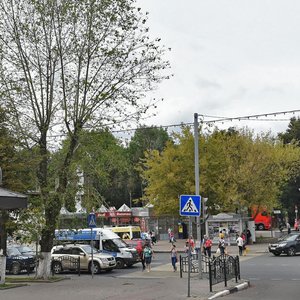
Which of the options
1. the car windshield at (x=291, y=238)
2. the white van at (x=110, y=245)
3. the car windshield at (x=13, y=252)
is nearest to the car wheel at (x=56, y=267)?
the white van at (x=110, y=245)

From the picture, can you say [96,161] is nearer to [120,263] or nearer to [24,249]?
[120,263]

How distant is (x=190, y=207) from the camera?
16562 millimetres

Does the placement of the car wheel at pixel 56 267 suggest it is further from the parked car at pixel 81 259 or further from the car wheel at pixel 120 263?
the car wheel at pixel 120 263

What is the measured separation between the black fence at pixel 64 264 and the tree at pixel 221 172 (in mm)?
19604

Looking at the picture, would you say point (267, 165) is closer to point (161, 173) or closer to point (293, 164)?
point (293, 164)

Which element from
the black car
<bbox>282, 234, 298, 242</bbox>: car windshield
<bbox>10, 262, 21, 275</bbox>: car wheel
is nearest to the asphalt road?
the black car

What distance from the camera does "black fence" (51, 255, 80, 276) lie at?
91.4ft

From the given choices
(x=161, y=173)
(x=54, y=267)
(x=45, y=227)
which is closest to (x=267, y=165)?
(x=161, y=173)

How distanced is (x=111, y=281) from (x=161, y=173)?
25.7 meters

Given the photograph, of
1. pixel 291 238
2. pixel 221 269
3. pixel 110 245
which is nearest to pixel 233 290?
pixel 221 269

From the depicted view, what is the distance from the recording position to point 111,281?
74.4 feet

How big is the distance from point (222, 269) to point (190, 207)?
3984 mm

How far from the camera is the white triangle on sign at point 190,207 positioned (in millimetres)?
16531

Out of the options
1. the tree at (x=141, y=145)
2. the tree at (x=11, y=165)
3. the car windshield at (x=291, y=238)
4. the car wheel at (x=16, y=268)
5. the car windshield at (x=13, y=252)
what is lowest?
the car wheel at (x=16, y=268)
